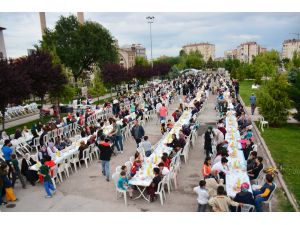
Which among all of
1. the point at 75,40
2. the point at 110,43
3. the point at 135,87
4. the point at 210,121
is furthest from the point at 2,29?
the point at 210,121

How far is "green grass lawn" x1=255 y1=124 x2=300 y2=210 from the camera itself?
8385mm

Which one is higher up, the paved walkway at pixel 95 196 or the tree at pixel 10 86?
the tree at pixel 10 86

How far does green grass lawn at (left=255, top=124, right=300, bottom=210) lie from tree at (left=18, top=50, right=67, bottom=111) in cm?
1468

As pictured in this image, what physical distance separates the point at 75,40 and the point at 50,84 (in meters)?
Result: 18.7

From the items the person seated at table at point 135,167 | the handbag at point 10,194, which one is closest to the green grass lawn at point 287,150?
the person seated at table at point 135,167

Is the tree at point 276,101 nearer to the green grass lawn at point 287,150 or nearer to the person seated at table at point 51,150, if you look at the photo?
the green grass lawn at point 287,150

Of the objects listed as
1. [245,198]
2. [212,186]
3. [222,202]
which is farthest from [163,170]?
[245,198]

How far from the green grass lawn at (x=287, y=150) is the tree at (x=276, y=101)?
61 centimetres

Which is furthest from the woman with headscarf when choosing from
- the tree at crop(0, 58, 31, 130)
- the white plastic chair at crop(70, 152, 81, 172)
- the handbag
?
the tree at crop(0, 58, 31, 130)

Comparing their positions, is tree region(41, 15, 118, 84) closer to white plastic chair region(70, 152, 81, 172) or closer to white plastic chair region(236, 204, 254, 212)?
white plastic chair region(70, 152, 81, 172)

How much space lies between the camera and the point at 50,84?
62.5 feet

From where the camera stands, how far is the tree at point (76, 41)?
35.7 metres

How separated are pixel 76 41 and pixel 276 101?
2867 cm
